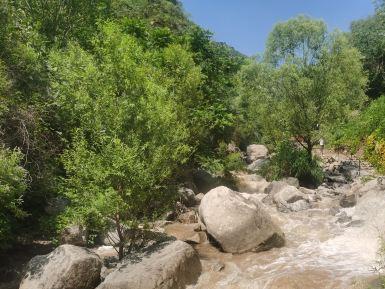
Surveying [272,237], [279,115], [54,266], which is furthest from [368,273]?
[279,115]

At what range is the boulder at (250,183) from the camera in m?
26.0

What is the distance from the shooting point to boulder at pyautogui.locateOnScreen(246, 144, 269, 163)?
3761cm

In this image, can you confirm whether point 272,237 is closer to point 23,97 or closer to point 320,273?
point 320,273

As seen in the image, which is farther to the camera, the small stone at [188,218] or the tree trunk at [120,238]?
the small stone at [188,218]

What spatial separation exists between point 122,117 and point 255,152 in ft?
87.5

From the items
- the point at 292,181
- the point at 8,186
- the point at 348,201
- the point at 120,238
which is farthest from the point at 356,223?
the point at 8,186

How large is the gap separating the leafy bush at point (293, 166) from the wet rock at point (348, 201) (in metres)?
6.18

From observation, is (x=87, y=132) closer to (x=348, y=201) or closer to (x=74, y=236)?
(x=74, y=236)

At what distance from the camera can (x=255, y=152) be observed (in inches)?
1519

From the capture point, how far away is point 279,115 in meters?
27.0

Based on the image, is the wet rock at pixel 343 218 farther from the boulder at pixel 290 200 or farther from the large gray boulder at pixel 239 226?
the large gray boulder at pixel 239 226

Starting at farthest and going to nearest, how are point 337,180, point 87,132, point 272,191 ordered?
1. point 337,180
2. point 272,191
3. point 87,132

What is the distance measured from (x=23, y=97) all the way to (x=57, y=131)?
1.71 m

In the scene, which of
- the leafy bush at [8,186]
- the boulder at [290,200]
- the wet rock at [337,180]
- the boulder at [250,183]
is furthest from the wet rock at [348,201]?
the leafy bush at [8,186]
